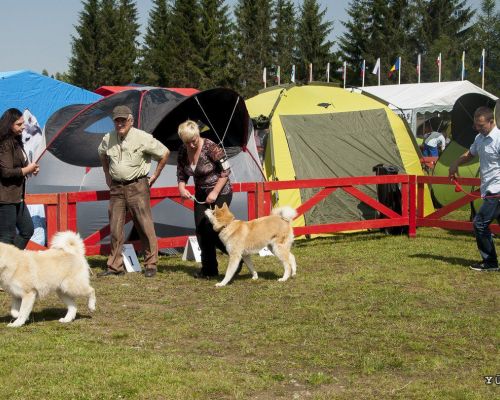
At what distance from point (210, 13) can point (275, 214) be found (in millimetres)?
49622

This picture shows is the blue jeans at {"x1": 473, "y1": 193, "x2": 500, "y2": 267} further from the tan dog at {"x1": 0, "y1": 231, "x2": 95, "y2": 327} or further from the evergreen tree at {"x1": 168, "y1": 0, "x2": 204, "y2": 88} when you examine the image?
the evergreen tree at {"x1": 168, "y1": 0, "x2": 204, "y2": 88}

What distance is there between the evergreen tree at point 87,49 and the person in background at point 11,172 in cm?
5063

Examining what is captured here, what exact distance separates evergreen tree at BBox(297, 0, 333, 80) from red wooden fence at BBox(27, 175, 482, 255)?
48.0 m

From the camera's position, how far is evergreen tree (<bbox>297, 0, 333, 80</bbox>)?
193 feet

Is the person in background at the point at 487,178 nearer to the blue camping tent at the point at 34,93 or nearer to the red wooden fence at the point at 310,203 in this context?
the red wooden fence at the point at 310,203

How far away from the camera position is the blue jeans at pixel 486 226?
28.0 ft

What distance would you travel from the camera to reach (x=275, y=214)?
8375 millimetres

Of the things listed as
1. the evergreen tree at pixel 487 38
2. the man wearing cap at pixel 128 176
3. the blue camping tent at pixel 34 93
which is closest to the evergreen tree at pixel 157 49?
the evergreen tree at pixel 487 38

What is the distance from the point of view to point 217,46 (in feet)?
182

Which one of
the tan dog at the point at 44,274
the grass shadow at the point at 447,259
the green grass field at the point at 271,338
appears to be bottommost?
the green grass field at the point at 271,338

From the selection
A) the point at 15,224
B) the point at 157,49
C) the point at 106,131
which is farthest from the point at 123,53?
the point at 15,224

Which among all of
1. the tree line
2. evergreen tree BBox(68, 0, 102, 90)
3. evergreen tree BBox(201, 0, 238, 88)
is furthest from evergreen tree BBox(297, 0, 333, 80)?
evergreen tree BBox(68, 0, 102, 90)

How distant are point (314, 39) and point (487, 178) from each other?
51786 mm

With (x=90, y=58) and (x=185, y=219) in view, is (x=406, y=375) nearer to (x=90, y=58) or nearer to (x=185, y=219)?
(x=185, y=219)
